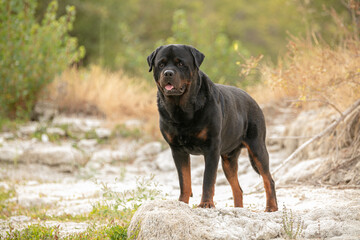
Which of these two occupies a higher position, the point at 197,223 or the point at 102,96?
the point at 197,223

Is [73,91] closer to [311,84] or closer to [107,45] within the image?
[311,84]

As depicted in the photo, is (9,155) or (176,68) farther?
(9,155)

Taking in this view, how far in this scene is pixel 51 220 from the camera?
599 centimetres

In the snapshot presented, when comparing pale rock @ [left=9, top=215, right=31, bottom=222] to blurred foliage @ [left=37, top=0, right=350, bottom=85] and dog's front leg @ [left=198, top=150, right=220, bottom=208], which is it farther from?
blurred foliage @ [left=37, top=0, right=350, bottom=85]

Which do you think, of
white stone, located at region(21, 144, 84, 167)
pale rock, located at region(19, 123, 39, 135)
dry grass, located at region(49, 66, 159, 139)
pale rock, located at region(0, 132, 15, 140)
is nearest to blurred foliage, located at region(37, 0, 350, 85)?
dry grass, located at region(49, 66, 159, 139)

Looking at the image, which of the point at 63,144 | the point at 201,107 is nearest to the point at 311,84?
the point at 201,107

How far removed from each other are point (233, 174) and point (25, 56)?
28.5 ft

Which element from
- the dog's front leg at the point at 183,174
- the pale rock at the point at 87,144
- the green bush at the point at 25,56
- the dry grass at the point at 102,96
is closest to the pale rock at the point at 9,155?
the pale rock at the point at 87,144

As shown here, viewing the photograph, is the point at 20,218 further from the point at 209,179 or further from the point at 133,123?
the point at 133,123

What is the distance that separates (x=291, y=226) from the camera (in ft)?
13.2

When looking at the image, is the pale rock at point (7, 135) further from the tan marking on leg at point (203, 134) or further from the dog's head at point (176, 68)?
the tan marking on leg at point (203, 134)

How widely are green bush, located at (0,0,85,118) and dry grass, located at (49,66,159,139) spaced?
73 cm

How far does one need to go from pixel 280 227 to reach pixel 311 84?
160 inches

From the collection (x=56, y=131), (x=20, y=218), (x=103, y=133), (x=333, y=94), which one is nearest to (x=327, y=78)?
(x=333, y=94)
